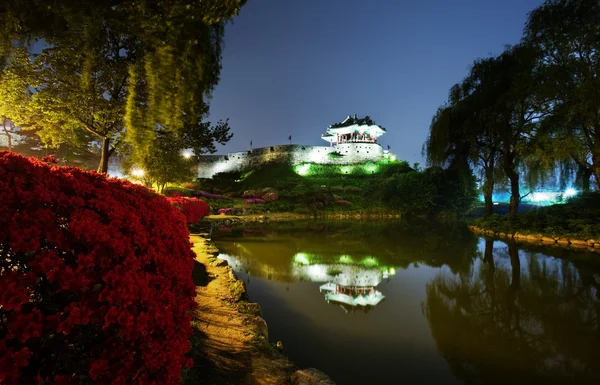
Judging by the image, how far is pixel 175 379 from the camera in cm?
212

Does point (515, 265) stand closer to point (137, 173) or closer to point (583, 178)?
point (583, 178)

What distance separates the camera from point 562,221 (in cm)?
1561

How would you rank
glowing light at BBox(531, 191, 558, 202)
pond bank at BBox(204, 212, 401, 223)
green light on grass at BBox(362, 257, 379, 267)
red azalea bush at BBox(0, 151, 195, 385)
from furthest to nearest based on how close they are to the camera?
glowing light at BBox(531, 191, 558, 202)
pond bank at BBox(204, 212, 401, 223)
green light on grass at BBox(362, 257, 379, 267)
red azalea bush at BBox(0, 151, 195, 385)

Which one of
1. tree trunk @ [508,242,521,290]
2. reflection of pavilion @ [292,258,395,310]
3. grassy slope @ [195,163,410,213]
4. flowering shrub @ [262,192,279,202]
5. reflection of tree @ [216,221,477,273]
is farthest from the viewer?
flowering shrub @ [262,192,279,202]

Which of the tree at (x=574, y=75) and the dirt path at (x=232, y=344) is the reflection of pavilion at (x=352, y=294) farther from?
the tree at (x=574, y=75)

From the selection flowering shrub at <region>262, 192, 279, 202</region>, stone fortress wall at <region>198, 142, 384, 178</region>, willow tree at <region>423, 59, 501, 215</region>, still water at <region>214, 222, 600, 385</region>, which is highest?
stone fortress wall at <region>198, 142, 384, 178</region>

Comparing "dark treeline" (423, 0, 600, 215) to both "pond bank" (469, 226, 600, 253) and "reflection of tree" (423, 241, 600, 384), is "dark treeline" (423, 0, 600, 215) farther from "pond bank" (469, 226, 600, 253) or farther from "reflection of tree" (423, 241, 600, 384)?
"reflection of tree" (423, 241, 600, 384)

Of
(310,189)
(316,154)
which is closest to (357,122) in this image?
Result: (316,154)

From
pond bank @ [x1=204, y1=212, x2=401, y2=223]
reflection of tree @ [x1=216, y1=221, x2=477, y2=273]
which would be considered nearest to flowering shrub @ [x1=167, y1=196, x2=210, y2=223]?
reflection of tree @ [x1=216, y1=221, x2=477, y2=273]

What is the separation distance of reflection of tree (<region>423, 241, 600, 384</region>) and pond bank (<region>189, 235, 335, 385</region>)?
2.58 metres

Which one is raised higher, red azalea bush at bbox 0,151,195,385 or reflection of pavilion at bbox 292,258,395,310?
red azalea bush at bbox 0,151,195,385

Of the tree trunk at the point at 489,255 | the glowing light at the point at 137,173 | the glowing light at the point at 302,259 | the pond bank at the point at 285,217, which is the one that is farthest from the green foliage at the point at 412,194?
the glowing light at the point at 137,173

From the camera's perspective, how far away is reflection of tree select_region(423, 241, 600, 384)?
4.24m

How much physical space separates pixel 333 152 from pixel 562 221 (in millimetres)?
43731
